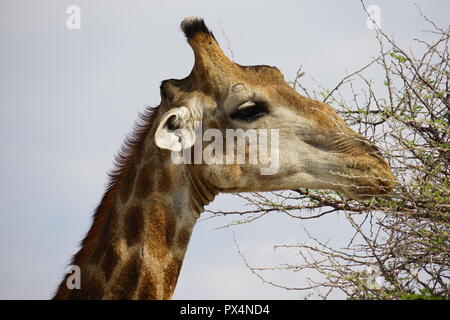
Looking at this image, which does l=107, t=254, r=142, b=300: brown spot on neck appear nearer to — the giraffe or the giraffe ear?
the giraffe

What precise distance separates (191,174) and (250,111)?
0.80 m

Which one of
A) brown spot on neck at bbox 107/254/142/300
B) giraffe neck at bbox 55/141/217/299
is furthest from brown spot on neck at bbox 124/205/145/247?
brown spot on neck at bbox 107/254/142/300

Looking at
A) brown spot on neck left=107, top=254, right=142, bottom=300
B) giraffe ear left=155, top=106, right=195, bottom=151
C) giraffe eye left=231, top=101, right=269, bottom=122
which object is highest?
giraffe eye left=231, top=101, right=269, bottom=122

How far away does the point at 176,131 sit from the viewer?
7.32 meters

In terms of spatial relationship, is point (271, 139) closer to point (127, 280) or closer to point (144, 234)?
point (144, 234)

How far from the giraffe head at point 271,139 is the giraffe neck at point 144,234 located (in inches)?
8.2

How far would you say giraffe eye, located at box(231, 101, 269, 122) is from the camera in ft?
25.0

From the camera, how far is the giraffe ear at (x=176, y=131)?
7.13 meters

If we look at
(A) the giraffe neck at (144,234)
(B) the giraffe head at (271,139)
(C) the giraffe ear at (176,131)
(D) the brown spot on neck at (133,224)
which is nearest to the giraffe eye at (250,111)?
(B) the giraffe head at (271,139)

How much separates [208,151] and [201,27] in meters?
1.35

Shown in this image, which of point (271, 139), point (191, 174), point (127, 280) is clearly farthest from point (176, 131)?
point (127, 280)

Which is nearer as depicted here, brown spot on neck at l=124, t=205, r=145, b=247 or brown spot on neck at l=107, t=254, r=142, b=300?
brown spot on neck at l=107, t=254, r=142, b=300
